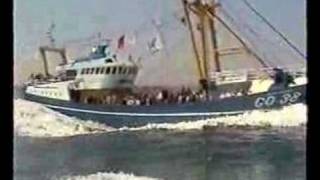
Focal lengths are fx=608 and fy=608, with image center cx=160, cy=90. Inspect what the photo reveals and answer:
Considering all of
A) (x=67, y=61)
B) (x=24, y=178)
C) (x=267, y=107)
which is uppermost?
(x=67, y=61)

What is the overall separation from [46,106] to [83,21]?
0.69ft

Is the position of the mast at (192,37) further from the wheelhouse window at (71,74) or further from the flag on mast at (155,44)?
the wheelhouse window at (71,74)

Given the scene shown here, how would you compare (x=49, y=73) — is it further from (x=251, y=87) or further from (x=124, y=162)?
(x=251, y=87)

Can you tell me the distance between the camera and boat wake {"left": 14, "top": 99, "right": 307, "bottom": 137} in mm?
1338

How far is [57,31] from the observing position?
1372 mm

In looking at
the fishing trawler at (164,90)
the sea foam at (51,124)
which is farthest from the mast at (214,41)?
the sea foam at (51,124)

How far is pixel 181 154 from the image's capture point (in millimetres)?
1416

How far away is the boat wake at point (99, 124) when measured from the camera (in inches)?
52.7

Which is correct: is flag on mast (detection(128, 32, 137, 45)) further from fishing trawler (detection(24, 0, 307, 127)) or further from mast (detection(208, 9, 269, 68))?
mast (detection(208, 9, 269, 68))

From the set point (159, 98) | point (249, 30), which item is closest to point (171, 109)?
point (159, 98)

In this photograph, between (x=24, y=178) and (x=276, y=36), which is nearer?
(x=24, y=178)

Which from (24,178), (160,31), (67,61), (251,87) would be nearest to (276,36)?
(251,87)

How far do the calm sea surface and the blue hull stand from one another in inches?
1.4

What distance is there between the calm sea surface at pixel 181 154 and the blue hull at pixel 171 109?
3 centimetres
